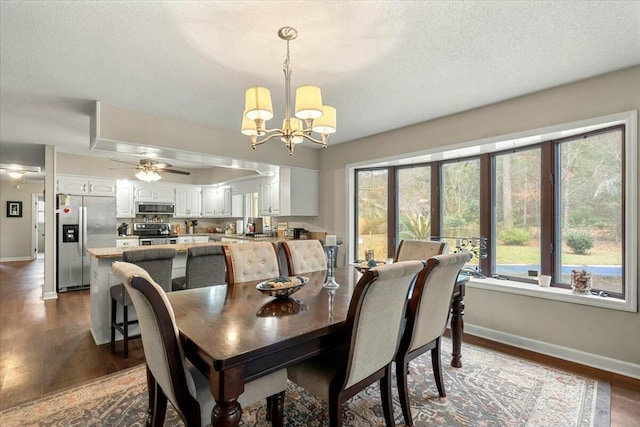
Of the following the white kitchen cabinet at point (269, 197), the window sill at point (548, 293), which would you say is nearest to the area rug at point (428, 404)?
the window sill at point (548, 293)

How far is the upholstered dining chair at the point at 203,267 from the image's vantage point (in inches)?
120

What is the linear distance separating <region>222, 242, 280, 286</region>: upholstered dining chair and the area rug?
0.89m

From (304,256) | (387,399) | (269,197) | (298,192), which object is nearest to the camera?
(387,399)

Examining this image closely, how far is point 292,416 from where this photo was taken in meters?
2.00

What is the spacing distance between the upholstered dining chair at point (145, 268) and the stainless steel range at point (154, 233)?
3.62 meters

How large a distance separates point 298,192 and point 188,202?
11.9 ft

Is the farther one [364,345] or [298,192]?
[298,192]

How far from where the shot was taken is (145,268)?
9.55 feet

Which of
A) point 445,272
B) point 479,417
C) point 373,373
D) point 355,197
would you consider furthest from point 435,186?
point 373,373

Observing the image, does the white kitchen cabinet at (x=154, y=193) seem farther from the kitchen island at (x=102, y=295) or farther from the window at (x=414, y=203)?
the window at (x=414, y=203)

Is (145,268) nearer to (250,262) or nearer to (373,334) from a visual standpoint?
(250,262)

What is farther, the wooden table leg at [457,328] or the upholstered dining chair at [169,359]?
the wooden table leg at [457,328]

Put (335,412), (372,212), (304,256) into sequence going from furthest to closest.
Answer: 1. (372,212)
2. (304,256)
3. (335,412)

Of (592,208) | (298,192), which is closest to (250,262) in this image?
(298,192)
